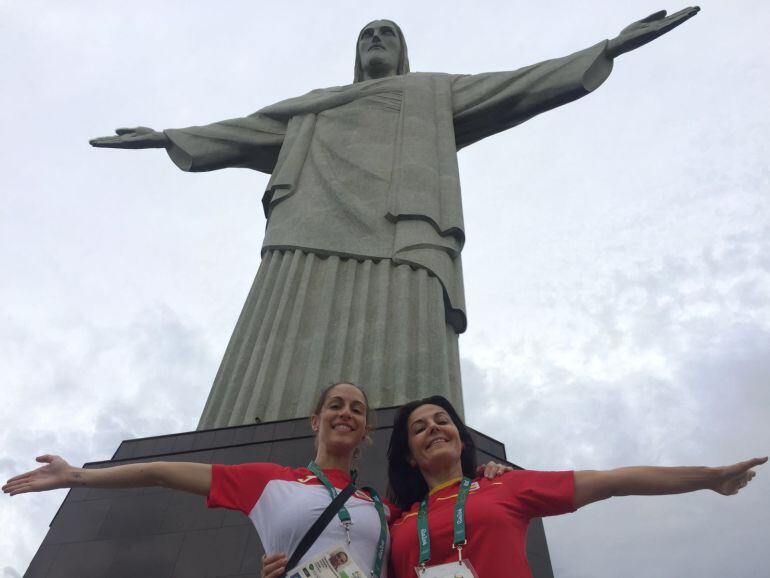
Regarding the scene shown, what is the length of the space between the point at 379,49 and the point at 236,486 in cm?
956

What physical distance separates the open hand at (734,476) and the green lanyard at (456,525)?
855mm

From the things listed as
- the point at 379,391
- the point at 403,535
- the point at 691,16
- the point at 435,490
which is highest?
the point at 691,16

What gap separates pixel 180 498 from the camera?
4.71m

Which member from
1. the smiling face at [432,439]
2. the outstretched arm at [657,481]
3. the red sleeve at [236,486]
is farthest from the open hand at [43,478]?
the outstretched arm at [657,481]

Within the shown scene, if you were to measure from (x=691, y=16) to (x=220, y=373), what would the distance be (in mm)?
6723

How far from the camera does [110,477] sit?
2523 mm

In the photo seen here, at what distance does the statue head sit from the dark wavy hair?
8760 mm

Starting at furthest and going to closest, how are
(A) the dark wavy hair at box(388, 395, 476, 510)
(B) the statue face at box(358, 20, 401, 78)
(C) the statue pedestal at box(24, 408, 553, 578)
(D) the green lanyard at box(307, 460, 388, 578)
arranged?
(B) the statue face at box(358, 20, 401, 78) < (C) the statue pedestal at box(24, 408, 553, 578) < (A) the dark wavy hair at box(388, 395, 476, 510) < (D) the green lanyard at box(307, 460, 388, 578)

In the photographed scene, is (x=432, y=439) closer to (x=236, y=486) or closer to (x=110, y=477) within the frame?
(x=236, y=486)

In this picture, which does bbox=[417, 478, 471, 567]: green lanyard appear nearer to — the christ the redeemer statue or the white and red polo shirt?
the white and red polo shirt

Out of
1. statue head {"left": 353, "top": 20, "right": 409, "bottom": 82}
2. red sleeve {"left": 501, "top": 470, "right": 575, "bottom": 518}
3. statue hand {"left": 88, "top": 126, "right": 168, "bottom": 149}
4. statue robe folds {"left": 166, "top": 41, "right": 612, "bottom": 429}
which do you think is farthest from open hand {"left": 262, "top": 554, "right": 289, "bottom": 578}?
statue head {"left": 353, "top": 20, "right": 409, "bottom": 82}

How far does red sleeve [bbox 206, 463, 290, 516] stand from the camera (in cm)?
257

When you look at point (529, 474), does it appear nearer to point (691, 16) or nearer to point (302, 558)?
point (302, 558)

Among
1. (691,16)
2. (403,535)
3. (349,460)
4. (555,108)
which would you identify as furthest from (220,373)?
(691,16)
